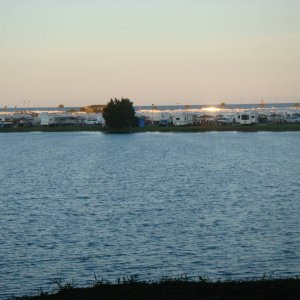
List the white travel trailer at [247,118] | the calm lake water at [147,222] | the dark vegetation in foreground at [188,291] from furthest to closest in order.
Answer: the white travel trailer at [247,118] → the calm lake water at [147,222] → the dark vegetation in foreground at [188,291]

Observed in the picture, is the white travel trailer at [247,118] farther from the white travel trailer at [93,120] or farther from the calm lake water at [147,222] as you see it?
the calm lake water at [147,222]

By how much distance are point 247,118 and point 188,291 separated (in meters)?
122

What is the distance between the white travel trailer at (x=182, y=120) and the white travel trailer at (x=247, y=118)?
10614mm

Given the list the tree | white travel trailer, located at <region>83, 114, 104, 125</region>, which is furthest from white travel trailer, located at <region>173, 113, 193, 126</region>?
white travel trailer, located at <region>83, 114, 104, 125</region>

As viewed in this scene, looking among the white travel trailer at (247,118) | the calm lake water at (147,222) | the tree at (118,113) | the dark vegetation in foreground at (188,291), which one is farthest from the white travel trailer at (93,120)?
the dark vegetation in foreground at (188,291)

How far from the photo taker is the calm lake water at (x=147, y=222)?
22.2 metres

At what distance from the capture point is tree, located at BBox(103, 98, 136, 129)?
121250mm

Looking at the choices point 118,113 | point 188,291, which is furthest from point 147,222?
point 118,113

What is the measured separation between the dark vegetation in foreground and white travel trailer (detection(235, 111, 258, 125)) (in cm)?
11926

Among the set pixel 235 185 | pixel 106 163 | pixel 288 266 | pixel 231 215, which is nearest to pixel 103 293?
pixel 288 266

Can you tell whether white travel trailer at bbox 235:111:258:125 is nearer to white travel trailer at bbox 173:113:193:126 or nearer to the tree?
white travel trailer at bbox 173:113:193:126

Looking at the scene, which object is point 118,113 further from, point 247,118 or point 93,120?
point 93,120

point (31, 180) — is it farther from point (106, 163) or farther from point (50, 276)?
point (50, 276)

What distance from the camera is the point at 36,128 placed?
15125cm
